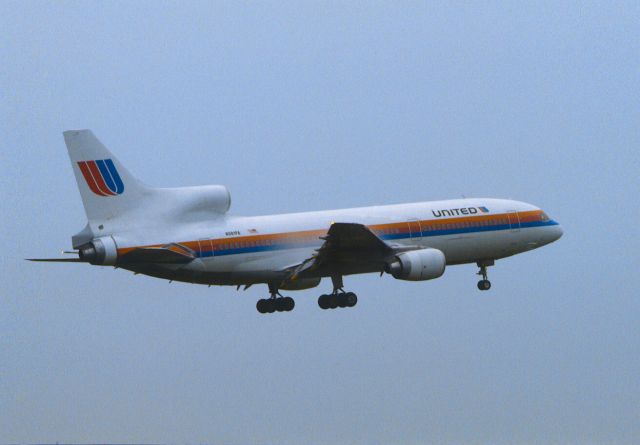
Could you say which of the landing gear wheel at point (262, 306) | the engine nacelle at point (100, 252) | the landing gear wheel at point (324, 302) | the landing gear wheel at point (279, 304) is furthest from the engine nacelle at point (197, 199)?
the landing gear wheel at point (324, 302)

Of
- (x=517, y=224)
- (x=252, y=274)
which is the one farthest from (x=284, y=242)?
A: (x=517, y=224)

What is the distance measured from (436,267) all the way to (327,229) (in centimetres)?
513

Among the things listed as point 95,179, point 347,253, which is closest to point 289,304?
point 347,253

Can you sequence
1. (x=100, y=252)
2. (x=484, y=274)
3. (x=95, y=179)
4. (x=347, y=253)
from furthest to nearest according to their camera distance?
(x=484, y=274), (x=347, y=253), (x=95, y=179), (x=100, y=252)

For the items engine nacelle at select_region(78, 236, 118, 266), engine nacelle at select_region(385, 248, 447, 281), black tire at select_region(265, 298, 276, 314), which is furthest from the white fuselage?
black tire at select_region(265, 298, 276, 314)

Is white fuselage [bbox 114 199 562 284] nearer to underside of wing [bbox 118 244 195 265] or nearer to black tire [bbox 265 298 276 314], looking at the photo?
underside of wing [bbox 118 244 195 265]

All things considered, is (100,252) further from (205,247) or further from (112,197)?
(205,247)

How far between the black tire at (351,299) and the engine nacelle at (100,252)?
38.8 feet

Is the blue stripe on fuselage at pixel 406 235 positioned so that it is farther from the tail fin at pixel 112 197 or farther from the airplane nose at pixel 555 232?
the tail fin at pixel 112 197

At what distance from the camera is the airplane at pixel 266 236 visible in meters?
66.0

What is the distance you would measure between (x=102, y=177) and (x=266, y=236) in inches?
304

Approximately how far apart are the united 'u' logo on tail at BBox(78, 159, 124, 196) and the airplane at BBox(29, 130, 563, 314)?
4 cm

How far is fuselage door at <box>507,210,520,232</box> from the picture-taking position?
76312 mm

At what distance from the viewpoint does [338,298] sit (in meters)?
71.7
